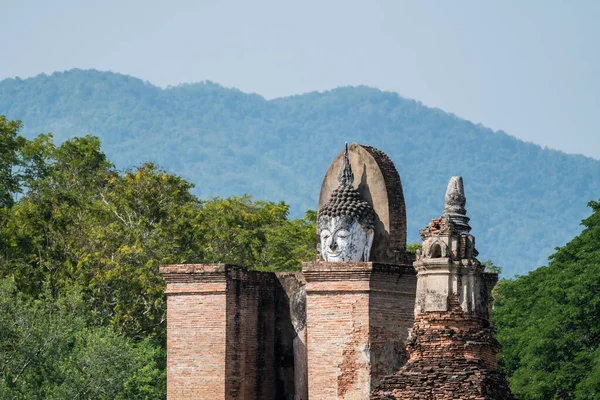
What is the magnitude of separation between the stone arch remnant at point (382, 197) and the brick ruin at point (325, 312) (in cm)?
2

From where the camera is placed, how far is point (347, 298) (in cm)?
2497

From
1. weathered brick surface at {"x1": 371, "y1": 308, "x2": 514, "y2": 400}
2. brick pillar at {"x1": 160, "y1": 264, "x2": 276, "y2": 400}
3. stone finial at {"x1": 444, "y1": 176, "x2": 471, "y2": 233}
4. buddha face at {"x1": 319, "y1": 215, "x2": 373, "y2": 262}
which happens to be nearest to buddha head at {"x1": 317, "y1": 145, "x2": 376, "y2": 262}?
buddha face at {"x1": 319, "y1": 215, "x2": 373, "y2": 262}

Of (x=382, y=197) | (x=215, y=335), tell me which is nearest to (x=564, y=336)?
(x=382, y=197)

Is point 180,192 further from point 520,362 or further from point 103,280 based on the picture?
point 520,362

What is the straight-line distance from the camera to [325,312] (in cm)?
2508

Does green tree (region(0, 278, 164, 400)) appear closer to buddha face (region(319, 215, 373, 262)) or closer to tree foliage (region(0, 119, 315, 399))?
tree foliage (region(0, 119, 315, 399))

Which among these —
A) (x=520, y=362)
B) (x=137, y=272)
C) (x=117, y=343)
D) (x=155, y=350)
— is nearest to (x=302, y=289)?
(x=117, y=343)

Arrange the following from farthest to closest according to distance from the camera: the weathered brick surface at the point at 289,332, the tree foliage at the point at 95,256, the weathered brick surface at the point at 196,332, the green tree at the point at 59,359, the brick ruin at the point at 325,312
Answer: the tree foliage at the point at 95,256, the green tree at the point at 59,359, the weathered brick surface at the point at 289,332, the weathered brick surface at the point at 196,332, the brick ruin at the point at 325,312

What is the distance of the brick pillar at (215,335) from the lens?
26.2 metres

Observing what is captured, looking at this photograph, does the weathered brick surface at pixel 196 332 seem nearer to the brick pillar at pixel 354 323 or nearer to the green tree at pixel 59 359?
the brick pillar at pixel 354 323

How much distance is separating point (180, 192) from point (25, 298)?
31.2 ft

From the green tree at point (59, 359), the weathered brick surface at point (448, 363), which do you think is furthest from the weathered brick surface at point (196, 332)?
the green tree at point (59, 359)

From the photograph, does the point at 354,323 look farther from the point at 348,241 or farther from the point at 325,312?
the point at 348,241

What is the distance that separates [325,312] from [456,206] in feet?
16.2
